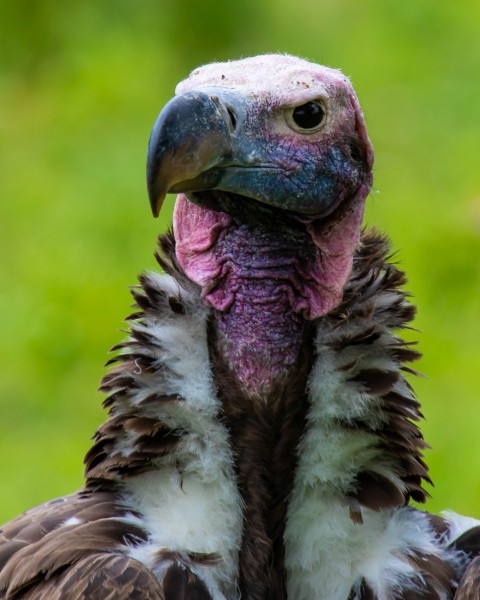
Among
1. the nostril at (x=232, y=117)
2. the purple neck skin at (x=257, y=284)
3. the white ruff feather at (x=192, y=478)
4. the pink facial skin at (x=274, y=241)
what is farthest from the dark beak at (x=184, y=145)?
the white ruff feather at (x=192, y=478)

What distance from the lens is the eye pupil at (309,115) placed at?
15.9 feet

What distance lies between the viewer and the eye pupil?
4.85 m

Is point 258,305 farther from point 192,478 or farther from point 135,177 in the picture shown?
point 135,177

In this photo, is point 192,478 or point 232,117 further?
point 192,478

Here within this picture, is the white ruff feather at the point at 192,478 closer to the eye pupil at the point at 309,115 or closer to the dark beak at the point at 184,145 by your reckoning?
the dark beak at the point at 184,145

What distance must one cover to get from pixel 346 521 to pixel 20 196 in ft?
19.9

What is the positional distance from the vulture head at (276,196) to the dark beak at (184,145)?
54 mm

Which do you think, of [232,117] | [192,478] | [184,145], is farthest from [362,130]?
[192,478]

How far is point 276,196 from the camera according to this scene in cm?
479

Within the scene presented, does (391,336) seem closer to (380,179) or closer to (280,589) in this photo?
(280,589)

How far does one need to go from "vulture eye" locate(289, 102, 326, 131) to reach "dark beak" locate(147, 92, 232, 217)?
0.32m

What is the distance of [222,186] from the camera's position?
15.3 feet

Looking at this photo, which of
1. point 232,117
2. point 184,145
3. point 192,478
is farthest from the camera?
point 192,478

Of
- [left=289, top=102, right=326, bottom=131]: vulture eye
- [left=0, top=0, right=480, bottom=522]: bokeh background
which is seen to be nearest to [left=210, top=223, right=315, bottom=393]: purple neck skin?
[left=289, top=102, right=326, bottom=131]: vulture eye
